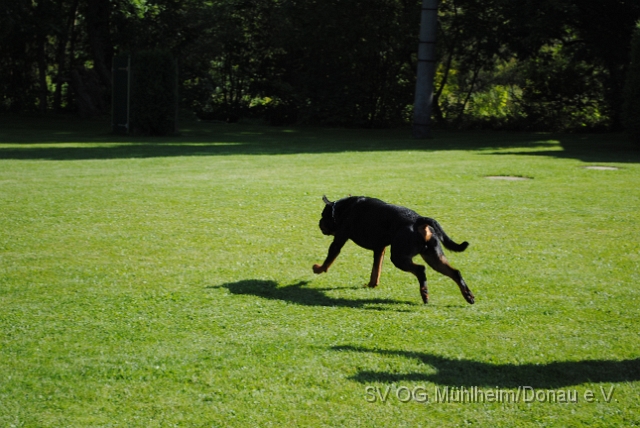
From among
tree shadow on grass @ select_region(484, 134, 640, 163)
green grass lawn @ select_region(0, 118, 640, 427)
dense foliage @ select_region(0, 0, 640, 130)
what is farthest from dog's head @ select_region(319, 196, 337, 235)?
dense foliage @ select_region(0, 0, 640, 130)

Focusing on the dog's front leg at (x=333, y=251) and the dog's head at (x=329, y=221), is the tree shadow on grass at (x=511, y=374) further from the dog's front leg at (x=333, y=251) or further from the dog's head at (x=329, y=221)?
the dog's head at (x=329, y=221)

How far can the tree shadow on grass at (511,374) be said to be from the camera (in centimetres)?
479

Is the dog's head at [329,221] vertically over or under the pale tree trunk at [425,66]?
under

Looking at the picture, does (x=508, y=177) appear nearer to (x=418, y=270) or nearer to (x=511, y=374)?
(x=418, y=270)

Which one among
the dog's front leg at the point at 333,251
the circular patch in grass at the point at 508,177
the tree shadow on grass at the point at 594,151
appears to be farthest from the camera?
the tree shadow on grass at the point at 594,151

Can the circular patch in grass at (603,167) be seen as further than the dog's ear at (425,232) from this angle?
Yes

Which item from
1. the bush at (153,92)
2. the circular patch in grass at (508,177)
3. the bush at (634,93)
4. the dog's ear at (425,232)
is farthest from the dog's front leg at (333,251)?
the bush at (153,92)

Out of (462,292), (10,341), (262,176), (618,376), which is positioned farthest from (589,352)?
(262,176)

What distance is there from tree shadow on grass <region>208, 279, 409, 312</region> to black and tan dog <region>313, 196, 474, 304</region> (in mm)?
301

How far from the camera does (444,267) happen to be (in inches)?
259

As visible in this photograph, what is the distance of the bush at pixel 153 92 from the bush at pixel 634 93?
43.9 feet

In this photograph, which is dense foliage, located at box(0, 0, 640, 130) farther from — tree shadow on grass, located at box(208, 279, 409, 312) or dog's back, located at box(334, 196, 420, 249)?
tree shadow on grass, located at box(208, 279, 409, 312)

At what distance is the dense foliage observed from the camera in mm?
29984

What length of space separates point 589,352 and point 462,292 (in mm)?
1360
